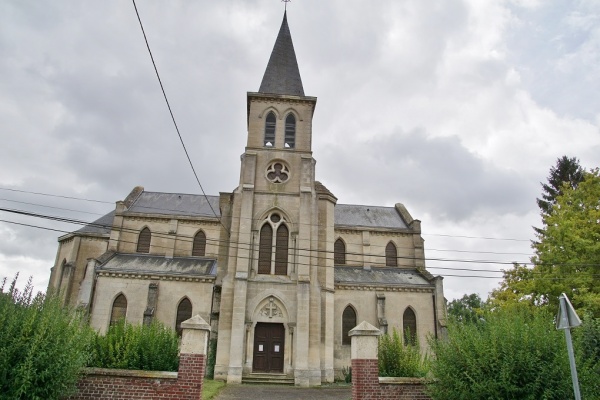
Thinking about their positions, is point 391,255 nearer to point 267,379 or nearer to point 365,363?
point 267,379

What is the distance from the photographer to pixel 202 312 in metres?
28.2

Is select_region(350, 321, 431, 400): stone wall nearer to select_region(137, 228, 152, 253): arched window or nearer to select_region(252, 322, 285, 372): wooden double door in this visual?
select_region(252, 322, 285, 372): wooden double door

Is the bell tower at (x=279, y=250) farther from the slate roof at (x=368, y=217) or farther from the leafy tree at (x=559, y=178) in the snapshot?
the leafy tree at (x=559, y=178)

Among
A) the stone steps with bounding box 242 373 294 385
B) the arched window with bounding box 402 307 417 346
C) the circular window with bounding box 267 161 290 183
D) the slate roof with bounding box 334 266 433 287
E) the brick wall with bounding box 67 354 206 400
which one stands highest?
the circular window with bounding box 267 161 290 183

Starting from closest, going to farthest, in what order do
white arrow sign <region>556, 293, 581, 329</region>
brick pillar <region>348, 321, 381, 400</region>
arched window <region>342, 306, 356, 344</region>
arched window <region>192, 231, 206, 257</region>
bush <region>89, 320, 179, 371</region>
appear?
white arrow sign <region>556, 293, 581, 329</region> < brick pillar <region>348, 321, 381, 400</region> < bush <region>89, 320, 179, 371</region> < arched window <region>342, 306, 356, 344</region> < arched window <region>192, 231, 206, 257</region>

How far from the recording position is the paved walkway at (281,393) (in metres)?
16.7

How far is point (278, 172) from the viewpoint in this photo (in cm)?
2659

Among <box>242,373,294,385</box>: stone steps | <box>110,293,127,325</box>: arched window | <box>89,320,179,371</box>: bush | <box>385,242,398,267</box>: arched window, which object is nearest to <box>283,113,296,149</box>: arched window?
<box>385,242,398,267</box>: arched window

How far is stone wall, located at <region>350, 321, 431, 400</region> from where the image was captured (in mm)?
10836

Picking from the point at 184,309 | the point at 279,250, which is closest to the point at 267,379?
the point at 279,250

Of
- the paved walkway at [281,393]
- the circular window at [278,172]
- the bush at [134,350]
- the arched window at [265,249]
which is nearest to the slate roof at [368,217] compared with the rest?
the circular window at [278,172]

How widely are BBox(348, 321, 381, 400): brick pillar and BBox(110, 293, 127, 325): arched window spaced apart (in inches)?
851

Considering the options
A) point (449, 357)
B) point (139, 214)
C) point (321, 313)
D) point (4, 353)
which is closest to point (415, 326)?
point (321, 313)

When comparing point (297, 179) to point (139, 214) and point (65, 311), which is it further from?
point (65, 311)
